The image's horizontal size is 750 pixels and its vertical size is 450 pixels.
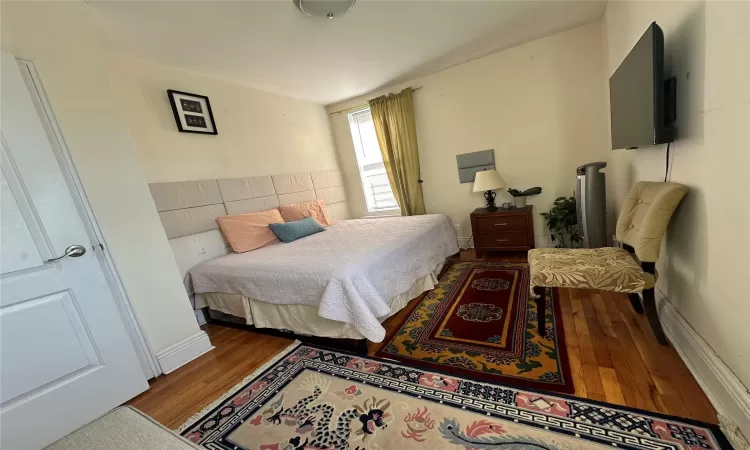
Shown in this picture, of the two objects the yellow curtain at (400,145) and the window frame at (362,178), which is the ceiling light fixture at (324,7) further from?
the window frame at (362,178)

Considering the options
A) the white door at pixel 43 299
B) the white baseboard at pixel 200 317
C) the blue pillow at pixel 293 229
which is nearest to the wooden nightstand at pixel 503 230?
the blue pillow at pixel 293 229

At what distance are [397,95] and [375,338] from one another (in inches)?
122

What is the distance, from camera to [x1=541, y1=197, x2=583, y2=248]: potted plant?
2.89 m

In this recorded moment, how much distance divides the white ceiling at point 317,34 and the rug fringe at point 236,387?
236cm

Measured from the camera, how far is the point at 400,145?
3768 millimetres

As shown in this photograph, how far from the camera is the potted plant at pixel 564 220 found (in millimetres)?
2893

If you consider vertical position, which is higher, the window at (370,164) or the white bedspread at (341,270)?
the window at (370,164)

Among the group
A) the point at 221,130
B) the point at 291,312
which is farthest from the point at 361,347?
the point at 221,130

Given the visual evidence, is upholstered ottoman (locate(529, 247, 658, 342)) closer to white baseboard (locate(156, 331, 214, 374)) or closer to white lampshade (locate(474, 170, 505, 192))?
white lampshade (locate(474, 170, 505, 192))

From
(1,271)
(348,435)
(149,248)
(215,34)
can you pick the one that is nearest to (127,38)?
(215,34)

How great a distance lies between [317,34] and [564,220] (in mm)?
2960

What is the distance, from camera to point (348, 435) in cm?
124

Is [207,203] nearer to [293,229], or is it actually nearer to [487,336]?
[293,229]

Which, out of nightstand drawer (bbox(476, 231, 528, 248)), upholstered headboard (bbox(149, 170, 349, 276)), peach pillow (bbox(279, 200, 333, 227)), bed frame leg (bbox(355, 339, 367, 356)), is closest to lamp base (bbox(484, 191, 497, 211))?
nightstand drawer (bbox(476, 231, 528, 248))
